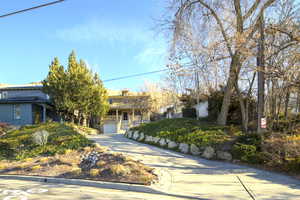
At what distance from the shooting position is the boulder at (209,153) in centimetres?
838

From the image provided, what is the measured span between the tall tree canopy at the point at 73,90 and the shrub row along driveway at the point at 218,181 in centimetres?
1285

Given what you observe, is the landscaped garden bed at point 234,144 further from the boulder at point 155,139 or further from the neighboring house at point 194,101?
the neighboring house at point 194,101

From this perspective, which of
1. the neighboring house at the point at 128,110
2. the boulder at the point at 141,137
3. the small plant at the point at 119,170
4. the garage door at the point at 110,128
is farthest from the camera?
the neighboring house at the point at 128,110

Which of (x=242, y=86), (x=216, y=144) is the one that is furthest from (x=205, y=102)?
(x=216, y=144)

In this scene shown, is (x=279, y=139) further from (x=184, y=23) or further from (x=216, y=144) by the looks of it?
(x=184, y=23)

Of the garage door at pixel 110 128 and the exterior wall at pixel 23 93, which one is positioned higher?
the exterior wall at pixel 23 93

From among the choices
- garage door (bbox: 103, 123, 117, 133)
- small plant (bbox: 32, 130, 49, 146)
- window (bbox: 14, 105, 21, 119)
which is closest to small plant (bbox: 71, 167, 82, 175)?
small plant (bbox: 32, 130, 49, 146)

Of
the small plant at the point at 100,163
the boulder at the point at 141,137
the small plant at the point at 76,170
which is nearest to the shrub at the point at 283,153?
the small plant at the point at 100,163

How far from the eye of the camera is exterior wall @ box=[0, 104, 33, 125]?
61.7ft

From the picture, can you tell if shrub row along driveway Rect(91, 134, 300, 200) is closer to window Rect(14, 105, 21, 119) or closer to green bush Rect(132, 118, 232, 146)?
green bush Rect(132, 118, 232, 146)

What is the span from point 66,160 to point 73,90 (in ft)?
37.7

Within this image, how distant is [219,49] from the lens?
9.48m

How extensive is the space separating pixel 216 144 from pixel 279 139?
7.69ft

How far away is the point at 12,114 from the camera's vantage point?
19.0 m
